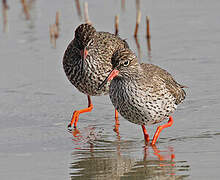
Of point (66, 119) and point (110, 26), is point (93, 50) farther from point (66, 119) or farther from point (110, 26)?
point (110, 26)

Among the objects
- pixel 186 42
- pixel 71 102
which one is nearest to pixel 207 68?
pixel 186 42

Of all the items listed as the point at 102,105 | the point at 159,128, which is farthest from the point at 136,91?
the point at 102,105

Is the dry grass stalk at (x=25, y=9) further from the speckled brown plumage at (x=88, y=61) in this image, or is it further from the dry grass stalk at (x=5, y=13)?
the speckled brown plumage at (x=88, y=61)

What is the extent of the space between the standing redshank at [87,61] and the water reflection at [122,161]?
1259mm

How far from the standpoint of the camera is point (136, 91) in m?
8.59

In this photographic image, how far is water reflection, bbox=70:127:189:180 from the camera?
783 cm

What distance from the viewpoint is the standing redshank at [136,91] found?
8391 mm

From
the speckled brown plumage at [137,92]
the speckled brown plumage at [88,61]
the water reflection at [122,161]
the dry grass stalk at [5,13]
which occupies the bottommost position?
the water reflection at [122,161]

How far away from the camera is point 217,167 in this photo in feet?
25.3

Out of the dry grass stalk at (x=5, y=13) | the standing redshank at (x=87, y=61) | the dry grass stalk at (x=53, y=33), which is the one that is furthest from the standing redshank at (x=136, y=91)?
the dry grass stalk at (x=5, y=13)

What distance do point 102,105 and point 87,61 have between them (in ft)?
4.60

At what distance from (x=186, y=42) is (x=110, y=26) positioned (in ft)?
7.73

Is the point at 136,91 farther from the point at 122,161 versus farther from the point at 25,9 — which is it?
the point at 25,9

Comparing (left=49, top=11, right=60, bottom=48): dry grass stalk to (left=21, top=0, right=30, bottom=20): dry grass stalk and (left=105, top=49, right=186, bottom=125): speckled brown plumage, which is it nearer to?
(left=21, top=0, right=30, bottom=20): dry grass stalk
